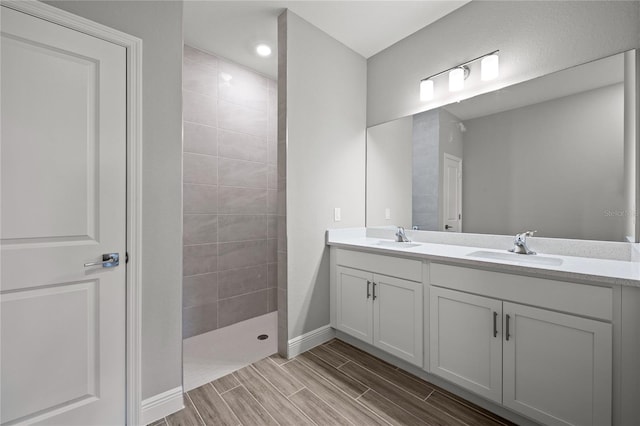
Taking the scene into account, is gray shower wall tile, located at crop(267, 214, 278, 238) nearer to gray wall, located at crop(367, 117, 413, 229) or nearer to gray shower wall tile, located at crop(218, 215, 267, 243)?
gray shower wall tile, located at crop(218, 215, 267, 243)

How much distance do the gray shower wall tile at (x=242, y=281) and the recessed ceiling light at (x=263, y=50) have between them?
87.5 inches

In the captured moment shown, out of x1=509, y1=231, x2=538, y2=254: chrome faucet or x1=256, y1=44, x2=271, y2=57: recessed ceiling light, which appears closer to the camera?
x1=509, y1=231, x2=538, y2=254: chrome faucet

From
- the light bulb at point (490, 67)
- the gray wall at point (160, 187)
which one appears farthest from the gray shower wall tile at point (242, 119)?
the light bulb at point (490, 67)

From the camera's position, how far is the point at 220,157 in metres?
2.77

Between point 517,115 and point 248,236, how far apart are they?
2.62m

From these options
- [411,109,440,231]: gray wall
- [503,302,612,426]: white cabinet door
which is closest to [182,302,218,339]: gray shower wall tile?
[411,109,440,231]: gray wall

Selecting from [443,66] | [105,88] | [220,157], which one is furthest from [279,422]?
[443,66]

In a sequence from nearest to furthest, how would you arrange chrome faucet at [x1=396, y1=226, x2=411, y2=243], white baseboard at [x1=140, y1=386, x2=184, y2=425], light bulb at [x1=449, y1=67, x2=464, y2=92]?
white baseboard at [x1=140, y1=386, x2=184, y2=425] → light bulb at [x1=449, y1=67, x2=464, y2=92] → chrome faucet at [x1=396, y1=226, x2=411, y2=243]

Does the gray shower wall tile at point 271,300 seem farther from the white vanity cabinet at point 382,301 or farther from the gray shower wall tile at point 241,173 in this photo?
the gray shower wall tile at point 241,173

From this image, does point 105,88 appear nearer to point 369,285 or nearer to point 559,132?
point 369,285

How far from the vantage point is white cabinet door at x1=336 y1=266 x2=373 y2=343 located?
217 centimetres

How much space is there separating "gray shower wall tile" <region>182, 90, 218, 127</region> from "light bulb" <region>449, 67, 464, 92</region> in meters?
2.17

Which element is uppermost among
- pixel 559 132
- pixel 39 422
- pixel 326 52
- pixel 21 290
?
pixel 326 52

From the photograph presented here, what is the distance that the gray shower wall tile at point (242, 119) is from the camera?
2783 mm
